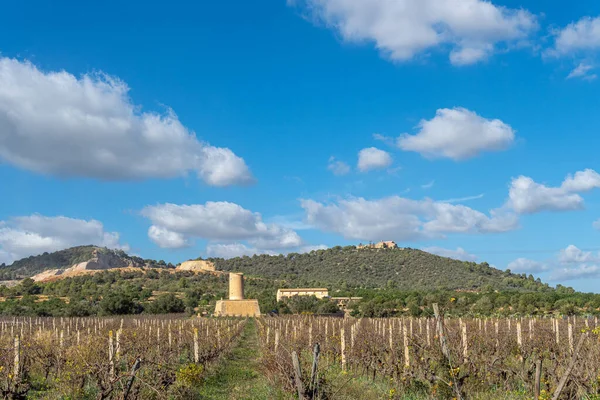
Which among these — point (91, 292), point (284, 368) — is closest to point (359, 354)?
point (284, 368)

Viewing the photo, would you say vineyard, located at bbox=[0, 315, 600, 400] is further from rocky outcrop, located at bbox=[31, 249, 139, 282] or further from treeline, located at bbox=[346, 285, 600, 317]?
rocky outcrop, located at bbox=[31, 249, 139, 282]

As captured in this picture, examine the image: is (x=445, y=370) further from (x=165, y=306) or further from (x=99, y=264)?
(x=99, y=264)

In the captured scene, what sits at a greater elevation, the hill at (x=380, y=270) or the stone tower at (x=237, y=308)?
the hill at (x=380, y=270)

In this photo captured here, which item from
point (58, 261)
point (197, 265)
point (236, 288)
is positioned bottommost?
point (236, 288)

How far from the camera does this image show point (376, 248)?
116m

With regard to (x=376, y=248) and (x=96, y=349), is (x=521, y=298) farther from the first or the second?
Result: (x=376, y=248)

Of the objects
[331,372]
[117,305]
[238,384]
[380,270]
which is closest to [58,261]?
[380,270]

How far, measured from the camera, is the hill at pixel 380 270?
282 ft

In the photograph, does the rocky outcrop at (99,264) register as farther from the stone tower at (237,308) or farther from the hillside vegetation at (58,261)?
the stone tower at (237,308)

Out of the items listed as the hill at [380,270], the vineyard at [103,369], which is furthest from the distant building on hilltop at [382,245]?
the vineyard at [103,369]

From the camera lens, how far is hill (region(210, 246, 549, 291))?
3388 inches

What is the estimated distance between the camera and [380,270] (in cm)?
9888

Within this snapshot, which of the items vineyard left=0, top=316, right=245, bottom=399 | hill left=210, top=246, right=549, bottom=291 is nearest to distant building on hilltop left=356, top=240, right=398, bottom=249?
hill left=210, top=246, right=549, bottom=291

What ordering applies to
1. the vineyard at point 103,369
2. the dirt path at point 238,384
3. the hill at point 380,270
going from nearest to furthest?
the vineyard at point 103,369 → the dirt path at point 238,384 → the hill at point 380,270
